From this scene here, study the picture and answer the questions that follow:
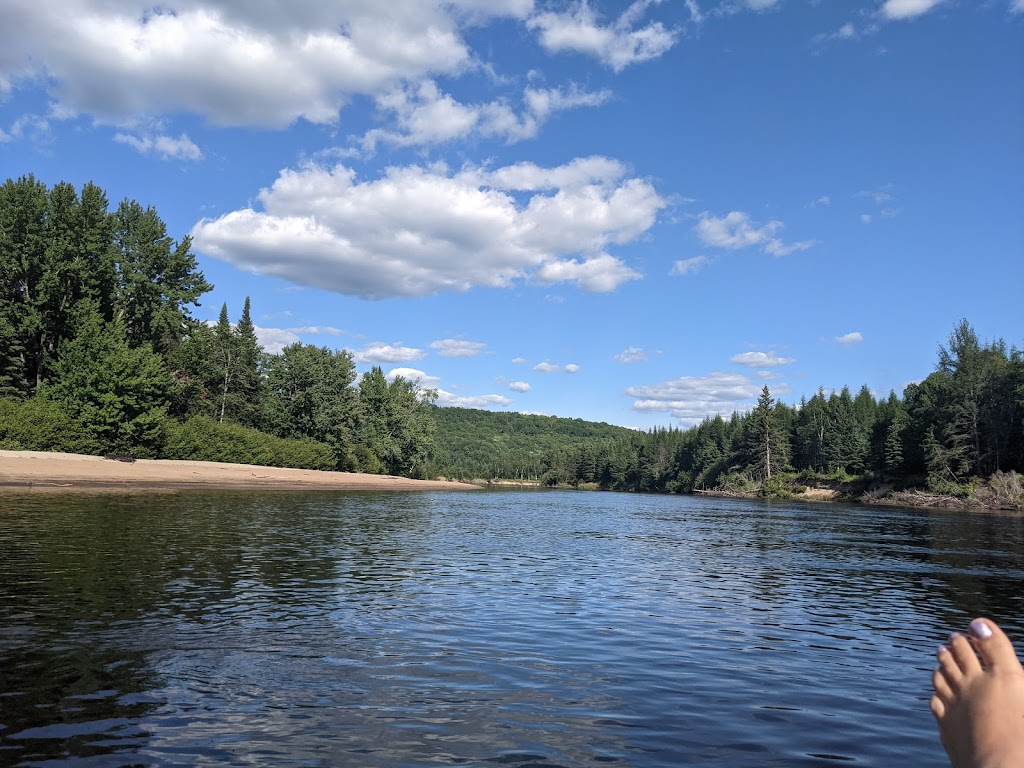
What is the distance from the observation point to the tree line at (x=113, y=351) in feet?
191

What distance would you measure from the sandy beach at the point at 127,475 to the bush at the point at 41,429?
163cm

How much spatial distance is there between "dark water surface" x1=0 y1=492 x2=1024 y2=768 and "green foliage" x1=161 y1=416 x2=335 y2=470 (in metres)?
46.6

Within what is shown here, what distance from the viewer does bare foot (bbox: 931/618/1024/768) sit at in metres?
3.95

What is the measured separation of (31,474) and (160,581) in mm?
38368

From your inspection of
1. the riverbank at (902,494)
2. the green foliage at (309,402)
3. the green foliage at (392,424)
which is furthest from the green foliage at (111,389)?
the riverbank at (902,494)

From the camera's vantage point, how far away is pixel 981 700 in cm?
423

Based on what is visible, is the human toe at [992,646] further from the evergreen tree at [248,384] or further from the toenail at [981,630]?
the evergreen tree at [248,384]

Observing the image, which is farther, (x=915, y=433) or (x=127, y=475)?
(x=915, y=433)

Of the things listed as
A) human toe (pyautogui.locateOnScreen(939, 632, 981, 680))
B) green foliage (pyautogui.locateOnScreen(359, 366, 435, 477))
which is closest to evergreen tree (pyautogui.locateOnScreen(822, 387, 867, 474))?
green foliage (pyautogui.locateOnScreen(359, 366, 435, 477))

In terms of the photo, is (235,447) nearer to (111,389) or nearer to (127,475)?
(111,389)

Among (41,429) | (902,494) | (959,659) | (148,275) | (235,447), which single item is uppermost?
(148,275)

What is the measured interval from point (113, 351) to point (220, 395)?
3974 centimetres

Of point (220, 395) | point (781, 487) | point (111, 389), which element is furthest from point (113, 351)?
point (781, 487)

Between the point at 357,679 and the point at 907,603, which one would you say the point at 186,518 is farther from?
the point at 907,603
